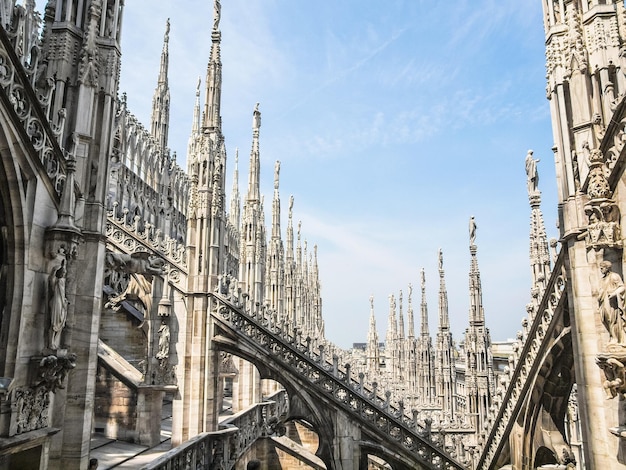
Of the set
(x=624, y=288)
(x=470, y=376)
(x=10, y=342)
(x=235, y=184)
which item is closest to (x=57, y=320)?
(x=10, y=342)

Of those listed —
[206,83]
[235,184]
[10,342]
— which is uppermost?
[235,184]

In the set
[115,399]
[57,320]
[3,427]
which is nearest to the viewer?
[3,427]

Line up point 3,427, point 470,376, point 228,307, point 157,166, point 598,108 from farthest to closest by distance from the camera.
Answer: point 157,166 → point 470,376 → point 228,307 → point 598,108 → point 3,427

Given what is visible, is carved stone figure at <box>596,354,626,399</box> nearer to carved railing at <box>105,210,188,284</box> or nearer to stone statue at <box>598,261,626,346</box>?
stone statue at <box>598,261,626,346</box>

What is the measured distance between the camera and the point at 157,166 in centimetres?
2988

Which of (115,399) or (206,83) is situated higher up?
(206,83)

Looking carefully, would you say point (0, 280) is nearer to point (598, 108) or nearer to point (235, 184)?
point (598, 108)

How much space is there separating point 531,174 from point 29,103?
558 inches

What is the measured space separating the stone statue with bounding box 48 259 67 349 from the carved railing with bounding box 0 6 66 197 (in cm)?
111

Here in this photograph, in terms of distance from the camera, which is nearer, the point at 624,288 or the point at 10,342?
the point at 10,342

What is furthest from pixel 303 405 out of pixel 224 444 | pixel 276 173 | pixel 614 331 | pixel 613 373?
pixel 276 173

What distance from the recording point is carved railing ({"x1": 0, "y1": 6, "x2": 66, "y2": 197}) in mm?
5547

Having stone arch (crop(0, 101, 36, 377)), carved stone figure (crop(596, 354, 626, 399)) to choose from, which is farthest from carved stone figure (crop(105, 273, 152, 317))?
carved stone figure (crop(596, 354, 626, 399))

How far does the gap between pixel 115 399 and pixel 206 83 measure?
32.1ft
